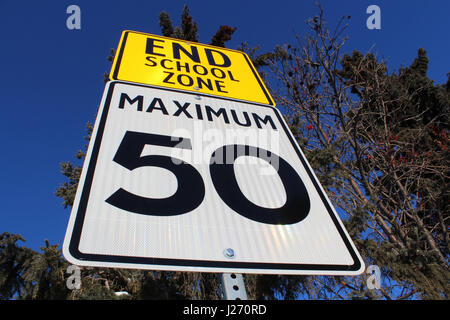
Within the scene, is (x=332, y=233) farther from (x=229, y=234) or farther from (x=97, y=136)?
(x=97, y=136)

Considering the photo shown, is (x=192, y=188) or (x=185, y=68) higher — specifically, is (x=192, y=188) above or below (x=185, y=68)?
below

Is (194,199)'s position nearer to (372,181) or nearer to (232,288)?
(232,288)

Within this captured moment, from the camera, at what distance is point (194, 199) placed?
84cm

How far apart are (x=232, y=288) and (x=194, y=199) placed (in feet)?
0.90

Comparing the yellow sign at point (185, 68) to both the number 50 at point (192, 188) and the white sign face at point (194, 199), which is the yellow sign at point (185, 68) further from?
the number 50 at point (192, 188)

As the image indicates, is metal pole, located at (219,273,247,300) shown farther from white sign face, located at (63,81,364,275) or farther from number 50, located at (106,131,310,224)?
number 50, located at (106,131,310,224)

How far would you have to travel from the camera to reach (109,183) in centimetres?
80

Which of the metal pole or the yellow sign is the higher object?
the yellow sign

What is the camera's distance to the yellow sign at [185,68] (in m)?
1.39

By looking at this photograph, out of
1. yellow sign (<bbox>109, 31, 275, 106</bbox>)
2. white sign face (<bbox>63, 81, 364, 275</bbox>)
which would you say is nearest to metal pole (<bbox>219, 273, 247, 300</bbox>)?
white sign face (<bbox>63, 81, 364, 275</bbox>)

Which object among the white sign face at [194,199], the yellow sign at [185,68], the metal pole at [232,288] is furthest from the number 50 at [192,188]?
the yellow sign at [185,68]

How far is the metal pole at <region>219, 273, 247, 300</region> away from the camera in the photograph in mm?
740

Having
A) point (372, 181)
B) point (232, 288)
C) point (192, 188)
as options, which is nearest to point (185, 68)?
point (192, 188)

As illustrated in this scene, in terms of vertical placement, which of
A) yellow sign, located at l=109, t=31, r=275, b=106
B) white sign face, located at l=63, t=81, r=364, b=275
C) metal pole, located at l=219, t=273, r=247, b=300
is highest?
yellow sign, located at l=109, t=31, r=275, b=106
